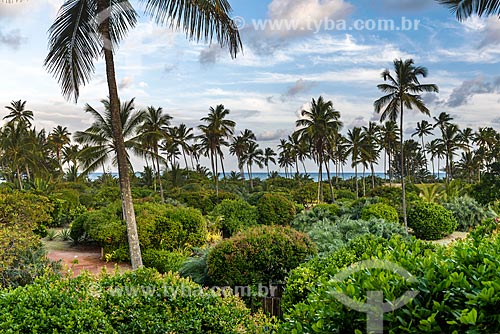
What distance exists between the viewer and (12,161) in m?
34.6

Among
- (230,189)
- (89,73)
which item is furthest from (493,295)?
(230,189)

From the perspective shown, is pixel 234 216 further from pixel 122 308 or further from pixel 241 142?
pixel 241 142

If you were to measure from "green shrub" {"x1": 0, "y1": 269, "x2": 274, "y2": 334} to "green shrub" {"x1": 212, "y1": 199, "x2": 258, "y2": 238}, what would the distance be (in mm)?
15191

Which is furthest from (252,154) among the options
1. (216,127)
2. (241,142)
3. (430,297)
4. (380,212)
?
(430,297)

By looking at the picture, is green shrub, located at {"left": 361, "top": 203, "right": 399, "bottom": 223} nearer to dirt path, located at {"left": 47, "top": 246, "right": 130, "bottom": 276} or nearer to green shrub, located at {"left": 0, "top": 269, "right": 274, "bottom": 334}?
dirt path, located at {"left": 47, "top": 246, "right": 130, "bottom": 276}

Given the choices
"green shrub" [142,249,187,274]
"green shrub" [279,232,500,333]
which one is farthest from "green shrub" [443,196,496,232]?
"green shrub" [279,232,500,333]

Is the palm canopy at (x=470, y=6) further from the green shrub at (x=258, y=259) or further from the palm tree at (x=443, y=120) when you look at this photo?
the palm tree at (x=443, y=120)

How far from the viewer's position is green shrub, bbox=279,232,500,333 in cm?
166

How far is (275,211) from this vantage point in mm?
21625

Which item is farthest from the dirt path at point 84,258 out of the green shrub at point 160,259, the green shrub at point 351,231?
the green shrub at point 351,231

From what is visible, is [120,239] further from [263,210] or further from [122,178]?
[263,210]

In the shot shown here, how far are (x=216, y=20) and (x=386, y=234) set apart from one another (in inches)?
284

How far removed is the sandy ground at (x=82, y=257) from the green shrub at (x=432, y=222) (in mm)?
14133

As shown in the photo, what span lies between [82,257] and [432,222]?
15.8m
